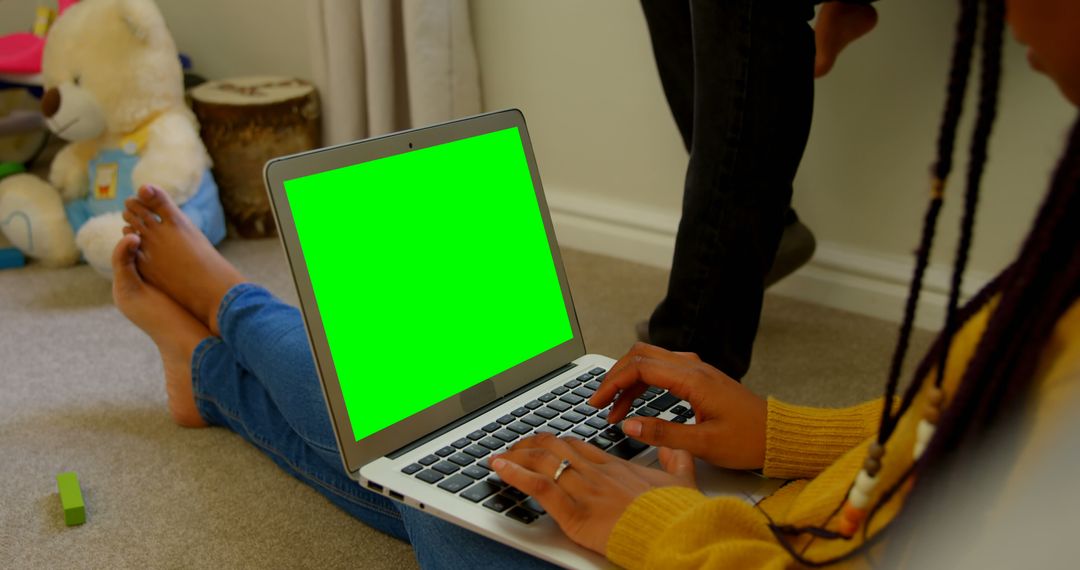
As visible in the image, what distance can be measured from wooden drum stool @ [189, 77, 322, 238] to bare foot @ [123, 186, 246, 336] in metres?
0.63

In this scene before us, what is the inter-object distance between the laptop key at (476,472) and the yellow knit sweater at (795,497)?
14 centimetres

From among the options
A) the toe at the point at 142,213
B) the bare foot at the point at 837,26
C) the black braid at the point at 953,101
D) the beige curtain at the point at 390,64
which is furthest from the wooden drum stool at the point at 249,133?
the black braid at the point at 953,101

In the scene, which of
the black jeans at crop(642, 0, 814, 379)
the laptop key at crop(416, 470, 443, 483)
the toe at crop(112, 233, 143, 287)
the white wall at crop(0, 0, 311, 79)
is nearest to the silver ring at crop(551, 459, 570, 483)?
the laptop key at crop(416, 470, 443, 483)

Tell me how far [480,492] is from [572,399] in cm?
17

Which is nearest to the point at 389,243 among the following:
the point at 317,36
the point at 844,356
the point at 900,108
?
the point at 844,356

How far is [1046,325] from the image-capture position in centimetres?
46

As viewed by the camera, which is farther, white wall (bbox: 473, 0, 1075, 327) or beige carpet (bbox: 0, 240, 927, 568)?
white wall (bbox: 473, 0, 1075, 327)

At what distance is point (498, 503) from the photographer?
71 cm

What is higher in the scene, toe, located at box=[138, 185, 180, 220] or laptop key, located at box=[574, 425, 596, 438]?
toe, located at box=[138, 185, 180, 220]

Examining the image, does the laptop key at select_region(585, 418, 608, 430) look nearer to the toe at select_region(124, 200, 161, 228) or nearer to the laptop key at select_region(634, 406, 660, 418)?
the laptop key at select_region(634, 406, 660, 418)

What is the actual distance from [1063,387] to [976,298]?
0.11 meters

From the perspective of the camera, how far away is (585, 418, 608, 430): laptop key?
83cm

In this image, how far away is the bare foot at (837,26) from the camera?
129 centimetres

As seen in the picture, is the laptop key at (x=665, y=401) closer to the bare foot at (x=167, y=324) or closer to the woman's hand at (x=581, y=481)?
the woman's hand at (x=581, y=481)
